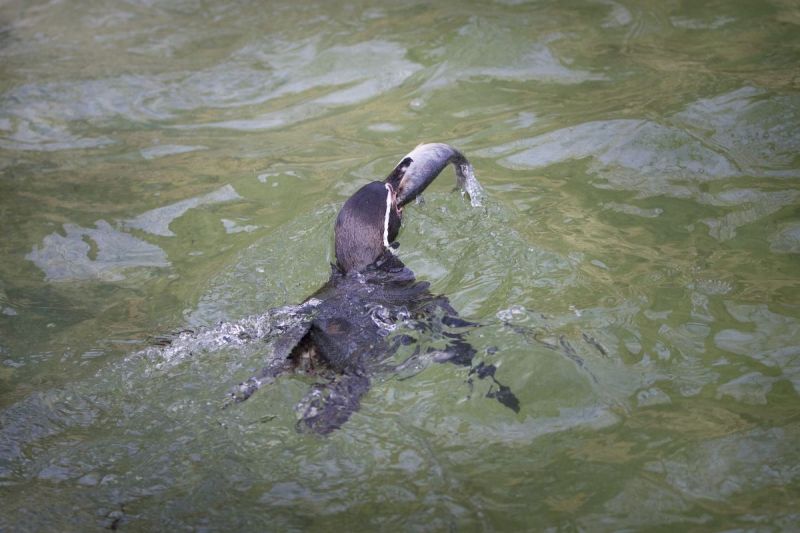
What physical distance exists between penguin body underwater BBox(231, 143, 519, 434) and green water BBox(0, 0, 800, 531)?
0.10m

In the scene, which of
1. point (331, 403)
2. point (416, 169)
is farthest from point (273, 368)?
point (416, 169)

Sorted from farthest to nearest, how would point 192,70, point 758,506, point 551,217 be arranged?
point 192,70 → point 551,217 → point 758,506

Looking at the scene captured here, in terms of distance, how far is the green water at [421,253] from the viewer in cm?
356

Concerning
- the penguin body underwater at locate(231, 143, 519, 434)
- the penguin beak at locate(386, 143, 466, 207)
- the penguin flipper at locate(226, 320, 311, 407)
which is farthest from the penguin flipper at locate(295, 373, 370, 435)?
the penguin beak at locate(386, 143, 466, 207)

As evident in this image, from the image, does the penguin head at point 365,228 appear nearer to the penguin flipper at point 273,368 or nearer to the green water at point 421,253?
the green water at point 421,253

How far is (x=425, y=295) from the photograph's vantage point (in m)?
5.04

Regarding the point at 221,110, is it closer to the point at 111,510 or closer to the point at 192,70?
the point at 192,70

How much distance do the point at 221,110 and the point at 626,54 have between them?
386 cm

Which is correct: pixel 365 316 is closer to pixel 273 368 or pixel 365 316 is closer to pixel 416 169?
pixel 273 368

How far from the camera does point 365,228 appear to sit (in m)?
5.03

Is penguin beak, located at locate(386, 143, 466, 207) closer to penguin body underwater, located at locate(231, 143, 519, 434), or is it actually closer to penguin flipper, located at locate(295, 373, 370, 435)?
penguin body underwater, located at locate(231, 143, 519, 434)

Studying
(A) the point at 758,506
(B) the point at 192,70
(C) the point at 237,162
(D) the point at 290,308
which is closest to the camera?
(A) the point at 758,506

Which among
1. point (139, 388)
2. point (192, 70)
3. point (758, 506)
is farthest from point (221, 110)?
point (758, 506)

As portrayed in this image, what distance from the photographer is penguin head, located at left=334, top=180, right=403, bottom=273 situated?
16.4 feet
